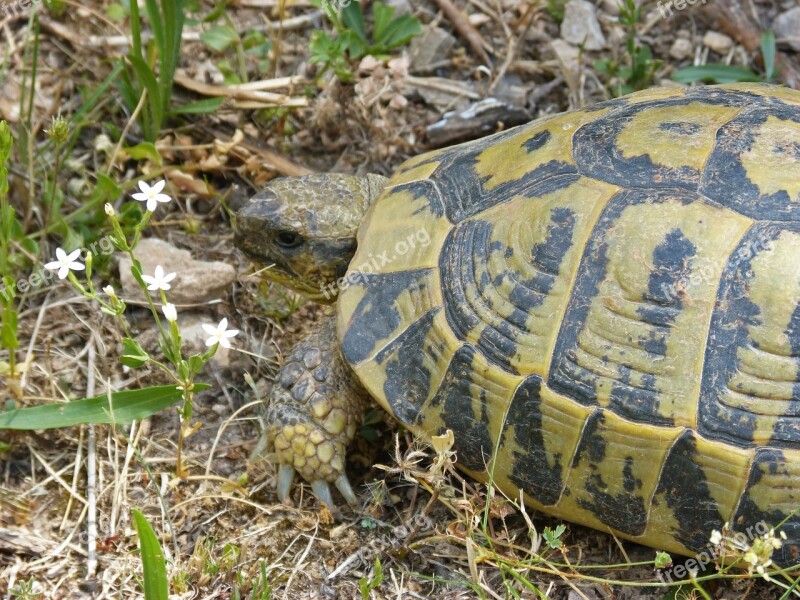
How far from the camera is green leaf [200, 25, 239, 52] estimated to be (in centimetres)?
410

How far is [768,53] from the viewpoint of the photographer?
4.18m

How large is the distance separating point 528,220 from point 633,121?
49 cm

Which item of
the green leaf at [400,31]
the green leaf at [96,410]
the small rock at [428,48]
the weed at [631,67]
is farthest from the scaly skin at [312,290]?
the weed at [631,67]

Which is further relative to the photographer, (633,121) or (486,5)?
(486,5)

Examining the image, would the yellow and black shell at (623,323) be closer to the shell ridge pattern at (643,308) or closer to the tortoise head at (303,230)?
the shell ridge pattern at (643,308)

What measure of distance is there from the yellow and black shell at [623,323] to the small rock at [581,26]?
156 centimetres

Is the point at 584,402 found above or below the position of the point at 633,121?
below

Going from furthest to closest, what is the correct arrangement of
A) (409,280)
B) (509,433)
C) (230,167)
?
1. (230,167)
2. (409,280)
3. (509,433)

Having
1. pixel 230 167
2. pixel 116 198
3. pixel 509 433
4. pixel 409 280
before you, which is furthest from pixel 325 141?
pixel 509 433

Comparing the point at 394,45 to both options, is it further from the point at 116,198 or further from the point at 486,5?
the point at 116,198

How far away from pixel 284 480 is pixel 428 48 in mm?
2332

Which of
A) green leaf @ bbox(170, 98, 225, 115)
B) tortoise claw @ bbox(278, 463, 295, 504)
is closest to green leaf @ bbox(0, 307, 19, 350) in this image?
tortoise claw @ bbox(278, 463, 295, 504)

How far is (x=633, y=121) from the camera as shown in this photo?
288 centimetres

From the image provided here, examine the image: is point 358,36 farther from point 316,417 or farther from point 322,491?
point 322,491
